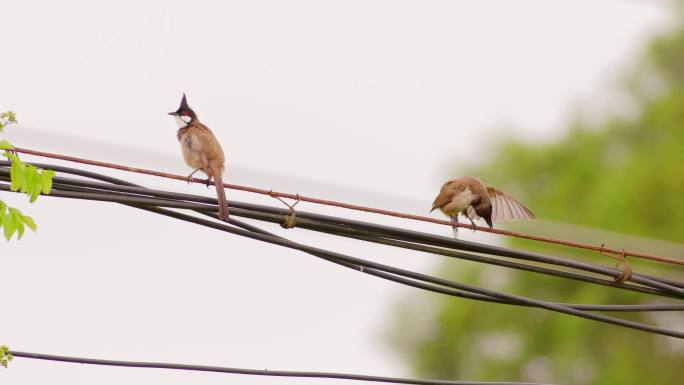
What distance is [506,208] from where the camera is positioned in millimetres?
11578

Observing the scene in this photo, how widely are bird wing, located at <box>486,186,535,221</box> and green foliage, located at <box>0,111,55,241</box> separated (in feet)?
20.9

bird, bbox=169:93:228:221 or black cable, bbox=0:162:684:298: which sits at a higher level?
bird, bbox=169:93:228:221

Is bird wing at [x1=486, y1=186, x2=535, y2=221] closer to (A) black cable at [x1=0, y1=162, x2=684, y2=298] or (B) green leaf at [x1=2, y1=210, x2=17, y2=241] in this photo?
(A) black cable at [x1=0, y1=162, x2=684, y2=298]

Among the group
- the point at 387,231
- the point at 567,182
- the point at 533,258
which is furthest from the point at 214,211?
the point at 567,182

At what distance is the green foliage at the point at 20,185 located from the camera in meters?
5.28

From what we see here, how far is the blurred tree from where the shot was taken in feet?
94.3

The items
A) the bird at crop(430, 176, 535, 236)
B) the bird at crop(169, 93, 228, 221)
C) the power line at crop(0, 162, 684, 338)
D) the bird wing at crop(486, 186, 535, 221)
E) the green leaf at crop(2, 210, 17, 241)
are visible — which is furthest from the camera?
the bird wing at crop(486, 186, 535, 221)

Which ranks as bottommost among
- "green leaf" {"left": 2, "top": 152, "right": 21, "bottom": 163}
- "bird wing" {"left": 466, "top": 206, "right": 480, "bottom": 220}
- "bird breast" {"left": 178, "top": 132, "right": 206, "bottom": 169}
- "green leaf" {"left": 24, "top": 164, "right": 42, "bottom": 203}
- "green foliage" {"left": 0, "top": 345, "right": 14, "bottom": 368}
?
"green foliage" {"left": 0, "top": 345, "right": 14, "bottom": 368}

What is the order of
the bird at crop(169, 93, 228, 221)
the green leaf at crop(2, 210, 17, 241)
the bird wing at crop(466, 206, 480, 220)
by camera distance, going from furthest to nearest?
the bird wing at crop(466, 206, 480, 220) < the bird at crop(169, 93, 228, 221) < the green leaf at crop(2, 210, 17, 241)

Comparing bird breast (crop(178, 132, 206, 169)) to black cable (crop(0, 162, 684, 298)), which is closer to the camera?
black cable (crop(0, 162, 684, 298))

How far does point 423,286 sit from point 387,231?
353mm

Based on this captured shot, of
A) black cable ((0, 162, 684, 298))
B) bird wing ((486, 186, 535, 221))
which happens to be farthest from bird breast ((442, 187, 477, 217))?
black cable ((0, 162, 684, 298))

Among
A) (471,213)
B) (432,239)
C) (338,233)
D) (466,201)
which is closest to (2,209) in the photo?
(338,233)

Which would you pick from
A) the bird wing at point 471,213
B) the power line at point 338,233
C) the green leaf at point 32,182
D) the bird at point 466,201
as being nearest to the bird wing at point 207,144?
the bird at point 466,201
